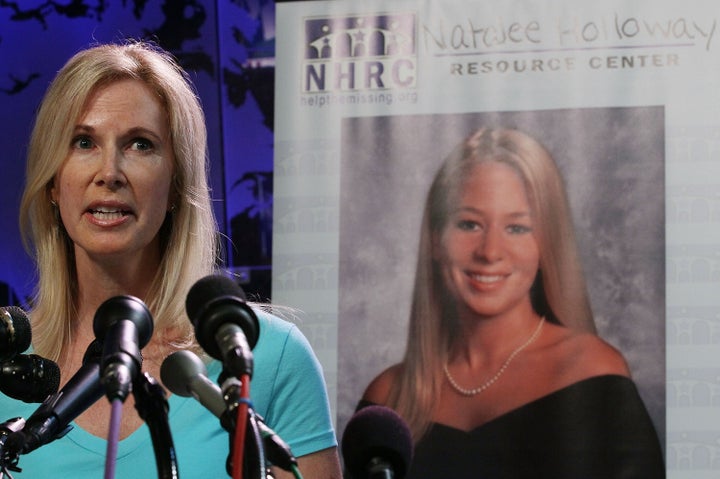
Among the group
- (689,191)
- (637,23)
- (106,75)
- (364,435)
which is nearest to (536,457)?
(689,191)

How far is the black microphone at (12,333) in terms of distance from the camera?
1.24m

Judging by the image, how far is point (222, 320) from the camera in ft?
3.69

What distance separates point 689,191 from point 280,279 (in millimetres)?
1395

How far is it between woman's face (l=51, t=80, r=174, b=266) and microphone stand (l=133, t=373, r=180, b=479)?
0.88 metres

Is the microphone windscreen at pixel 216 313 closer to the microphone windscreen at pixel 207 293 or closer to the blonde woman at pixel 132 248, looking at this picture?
the microphone windscreen at pixel 207 293

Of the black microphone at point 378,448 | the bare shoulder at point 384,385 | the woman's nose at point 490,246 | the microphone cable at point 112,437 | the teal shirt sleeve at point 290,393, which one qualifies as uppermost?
the woman's nose at point 490,246

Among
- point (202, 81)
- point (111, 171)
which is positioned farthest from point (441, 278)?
point (111, 171)

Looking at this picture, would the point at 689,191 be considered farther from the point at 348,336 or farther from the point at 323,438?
the point at 323,438

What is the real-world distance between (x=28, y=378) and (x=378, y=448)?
0.40 meters

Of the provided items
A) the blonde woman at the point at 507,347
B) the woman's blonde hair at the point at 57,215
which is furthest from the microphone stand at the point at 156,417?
the blonde woman at the point at 507,347

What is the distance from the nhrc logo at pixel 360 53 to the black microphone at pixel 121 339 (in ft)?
9.20

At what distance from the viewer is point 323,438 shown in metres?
2.10

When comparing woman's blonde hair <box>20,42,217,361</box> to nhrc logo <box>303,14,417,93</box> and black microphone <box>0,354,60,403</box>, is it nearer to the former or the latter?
black microphone <box>0,354,60,403</box>

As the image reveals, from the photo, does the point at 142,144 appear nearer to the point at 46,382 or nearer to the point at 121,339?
the point at 46,382
